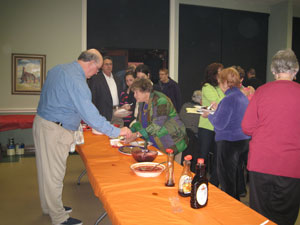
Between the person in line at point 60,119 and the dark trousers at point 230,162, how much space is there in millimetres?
963

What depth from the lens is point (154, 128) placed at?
96.7 inches

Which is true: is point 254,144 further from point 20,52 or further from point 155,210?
point 20,52

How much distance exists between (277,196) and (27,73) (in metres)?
5.07

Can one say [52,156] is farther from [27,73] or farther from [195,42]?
[195,42]

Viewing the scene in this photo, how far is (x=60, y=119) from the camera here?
2297 mm

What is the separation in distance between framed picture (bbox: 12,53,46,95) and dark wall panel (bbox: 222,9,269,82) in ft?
13.8

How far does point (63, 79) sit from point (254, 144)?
5.01 feet

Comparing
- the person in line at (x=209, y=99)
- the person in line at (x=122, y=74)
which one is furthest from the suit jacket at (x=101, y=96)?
the person in line at (x=209, y=99)

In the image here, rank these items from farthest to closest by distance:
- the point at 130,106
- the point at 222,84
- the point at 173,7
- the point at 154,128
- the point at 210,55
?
the point at 210,55 < the point at 173,7 < the point at 130,106 < the point at 222,84 < the point at 154,128

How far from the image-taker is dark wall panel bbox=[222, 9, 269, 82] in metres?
6.73

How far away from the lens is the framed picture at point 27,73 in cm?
538

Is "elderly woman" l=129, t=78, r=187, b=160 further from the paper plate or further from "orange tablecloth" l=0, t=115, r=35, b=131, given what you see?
"orange tablecloth" l=0, t=115, r=35, b=131

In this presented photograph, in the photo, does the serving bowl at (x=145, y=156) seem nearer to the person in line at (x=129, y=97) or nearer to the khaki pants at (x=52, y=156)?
the khaki pants at (x=52, y=156)

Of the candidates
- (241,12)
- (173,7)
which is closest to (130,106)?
(173,7)
